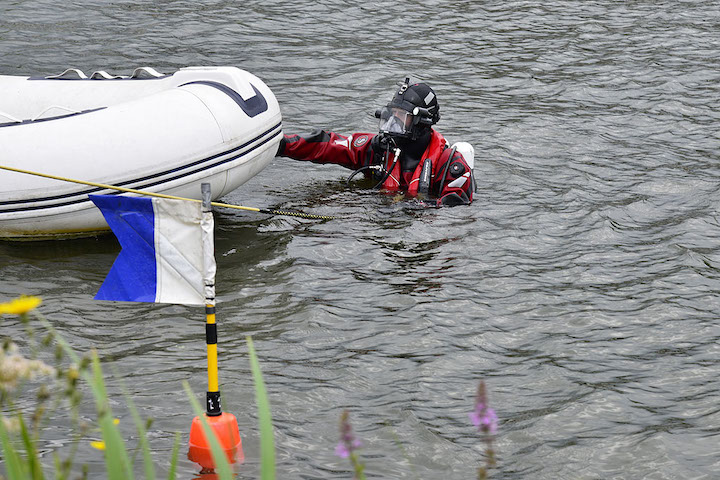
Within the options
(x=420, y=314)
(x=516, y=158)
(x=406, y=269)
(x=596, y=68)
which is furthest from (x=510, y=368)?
(x=596, y=68)

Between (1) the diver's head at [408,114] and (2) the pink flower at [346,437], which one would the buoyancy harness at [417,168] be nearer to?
(1) the diver's head at [408,114]

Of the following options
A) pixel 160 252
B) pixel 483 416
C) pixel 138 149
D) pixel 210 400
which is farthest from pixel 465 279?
pixel 483 416

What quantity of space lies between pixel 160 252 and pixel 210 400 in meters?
0.64

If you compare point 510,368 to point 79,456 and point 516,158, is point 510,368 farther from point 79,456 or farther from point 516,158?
point 516,158

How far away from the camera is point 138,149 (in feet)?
20.2

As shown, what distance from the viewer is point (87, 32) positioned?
38.1 feet

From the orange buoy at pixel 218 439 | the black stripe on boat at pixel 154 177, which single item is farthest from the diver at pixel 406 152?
the orange buoy at pixel 218 439

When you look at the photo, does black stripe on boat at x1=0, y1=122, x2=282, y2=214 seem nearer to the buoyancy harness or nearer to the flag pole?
the buoyancy harness

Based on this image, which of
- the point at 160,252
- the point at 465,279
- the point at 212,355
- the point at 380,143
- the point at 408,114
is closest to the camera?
the point at 212,355

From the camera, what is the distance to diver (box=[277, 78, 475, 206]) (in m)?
7.09

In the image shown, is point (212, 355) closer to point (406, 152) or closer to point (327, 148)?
point (406, 152)

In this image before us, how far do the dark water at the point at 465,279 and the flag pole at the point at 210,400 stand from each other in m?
0.07

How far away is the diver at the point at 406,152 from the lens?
709 centimetres

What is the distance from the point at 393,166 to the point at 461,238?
41.0 inches
